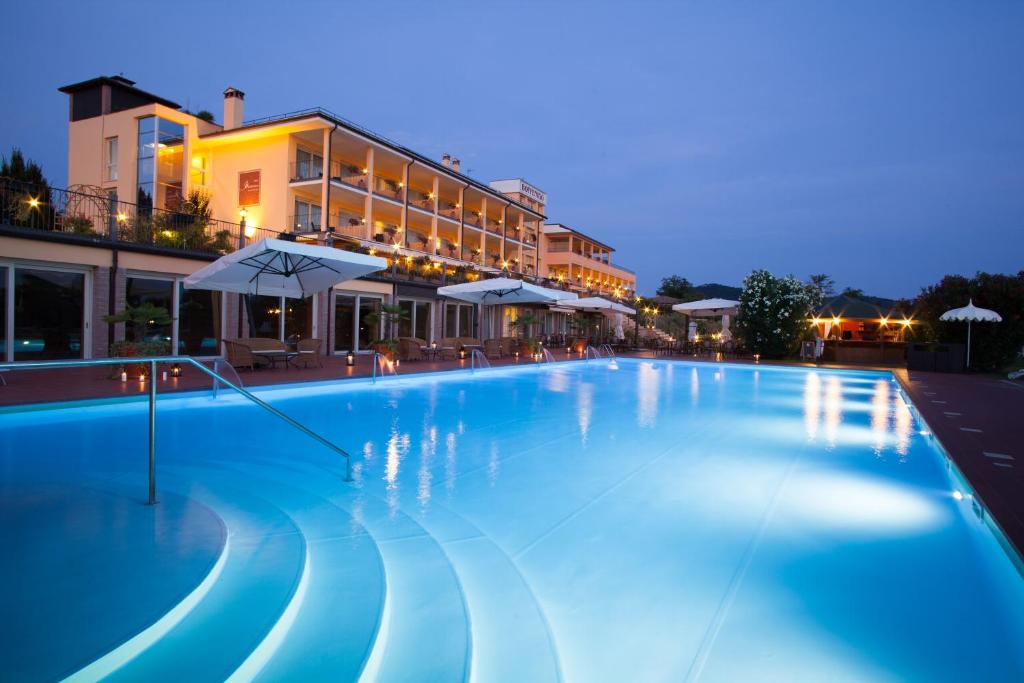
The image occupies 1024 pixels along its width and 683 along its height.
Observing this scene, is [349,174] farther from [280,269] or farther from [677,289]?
[677,289]

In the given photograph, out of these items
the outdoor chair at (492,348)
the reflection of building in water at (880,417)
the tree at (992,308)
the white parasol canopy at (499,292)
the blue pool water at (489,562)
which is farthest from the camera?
the outdoor chair at (492,348)

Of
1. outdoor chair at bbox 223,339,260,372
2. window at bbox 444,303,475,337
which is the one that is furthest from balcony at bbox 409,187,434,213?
outdoor chair at bbox 223,339,260,372

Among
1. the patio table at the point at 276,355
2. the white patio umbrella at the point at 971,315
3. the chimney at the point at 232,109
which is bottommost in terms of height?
the patio table at the point at 276,355

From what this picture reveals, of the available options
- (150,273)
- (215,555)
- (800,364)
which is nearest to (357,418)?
(215,555)

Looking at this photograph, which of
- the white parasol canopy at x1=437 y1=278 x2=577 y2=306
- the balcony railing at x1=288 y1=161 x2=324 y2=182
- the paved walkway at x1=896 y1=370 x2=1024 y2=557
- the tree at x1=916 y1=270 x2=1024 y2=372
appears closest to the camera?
the paved walkway at x1=896 y1=370 x2=1024 y2=557

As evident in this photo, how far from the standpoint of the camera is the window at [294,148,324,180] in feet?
70.1

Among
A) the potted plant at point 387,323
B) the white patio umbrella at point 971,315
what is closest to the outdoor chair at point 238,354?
the potted plant at point 387,323

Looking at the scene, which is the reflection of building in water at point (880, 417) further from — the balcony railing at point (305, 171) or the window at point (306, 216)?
the window at point (306, 216)

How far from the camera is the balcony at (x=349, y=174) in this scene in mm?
22875

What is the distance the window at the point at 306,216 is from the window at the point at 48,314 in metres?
9.77

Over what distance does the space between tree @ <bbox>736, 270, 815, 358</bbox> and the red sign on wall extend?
20.0 m

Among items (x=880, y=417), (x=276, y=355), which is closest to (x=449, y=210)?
(x=276, y=355)

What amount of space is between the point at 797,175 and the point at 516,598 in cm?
8828

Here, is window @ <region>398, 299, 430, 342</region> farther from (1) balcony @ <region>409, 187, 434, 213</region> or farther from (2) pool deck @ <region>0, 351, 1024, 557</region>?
(1) balcony @ <region>409, 187, 434, 213</region>
